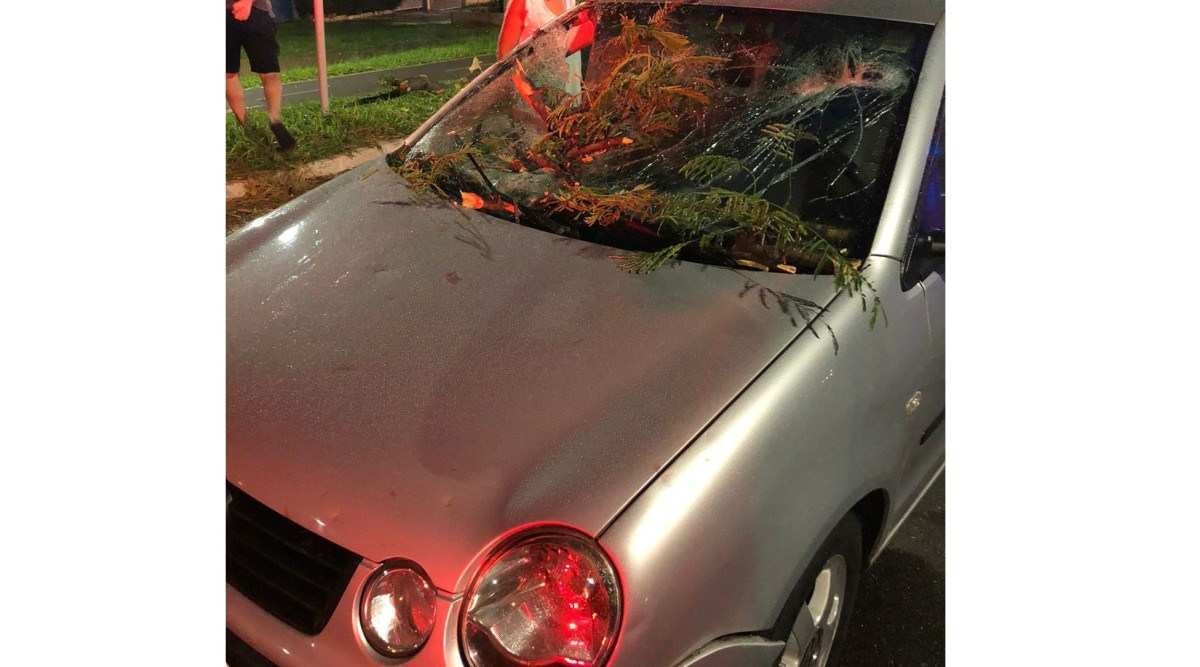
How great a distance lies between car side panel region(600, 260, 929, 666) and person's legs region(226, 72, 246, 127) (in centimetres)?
154

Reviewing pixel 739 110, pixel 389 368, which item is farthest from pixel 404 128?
pixel 389 368

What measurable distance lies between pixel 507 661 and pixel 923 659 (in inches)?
48.2

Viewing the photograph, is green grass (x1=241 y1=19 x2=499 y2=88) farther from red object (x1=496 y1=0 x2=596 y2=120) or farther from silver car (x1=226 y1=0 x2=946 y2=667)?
silver car (x1=226 y1=0 x2=946 y2=667)

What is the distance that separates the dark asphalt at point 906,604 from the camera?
1.96m

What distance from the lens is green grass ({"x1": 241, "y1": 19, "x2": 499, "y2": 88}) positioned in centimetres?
229

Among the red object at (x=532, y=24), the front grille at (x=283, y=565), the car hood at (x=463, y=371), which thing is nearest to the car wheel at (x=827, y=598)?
the car hood at (x=463, y=371)

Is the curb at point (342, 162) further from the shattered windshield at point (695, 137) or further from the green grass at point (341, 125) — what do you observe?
the shattered windshield at point (695, 137)

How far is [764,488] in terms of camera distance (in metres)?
1.37

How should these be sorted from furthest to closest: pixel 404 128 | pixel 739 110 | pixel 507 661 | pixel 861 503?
pixel 404 128 < pixel 739 110 < pixel 861 503 < pixel 507 661

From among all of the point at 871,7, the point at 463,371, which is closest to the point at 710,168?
the point at 871,7

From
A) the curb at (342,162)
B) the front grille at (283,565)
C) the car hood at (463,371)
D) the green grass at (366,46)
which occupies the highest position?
the green grass at (366,46)

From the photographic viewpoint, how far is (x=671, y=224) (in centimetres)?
185

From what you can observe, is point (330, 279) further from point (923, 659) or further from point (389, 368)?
point (923, 659)

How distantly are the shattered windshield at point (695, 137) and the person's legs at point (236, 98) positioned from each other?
438 mm
